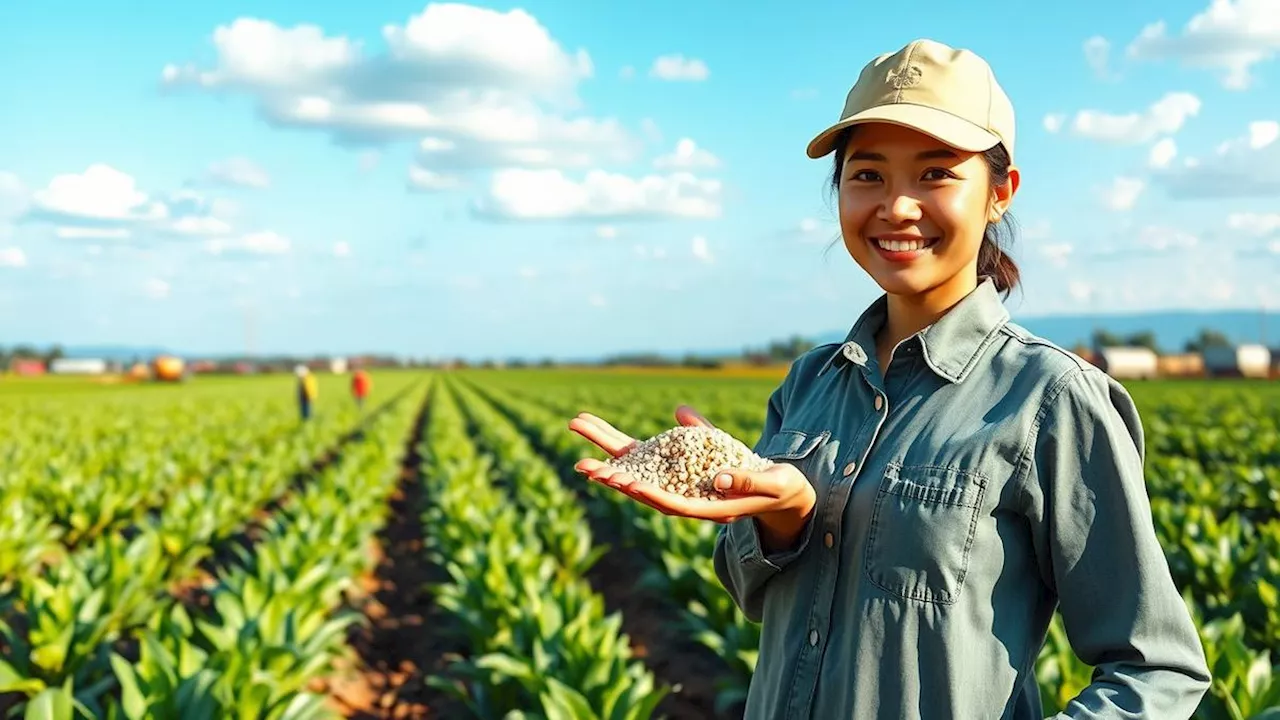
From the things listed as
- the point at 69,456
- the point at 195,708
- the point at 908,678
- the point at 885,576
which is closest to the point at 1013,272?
the point at 885,576

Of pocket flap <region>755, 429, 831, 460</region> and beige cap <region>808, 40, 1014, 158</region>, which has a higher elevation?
beige cap <region>808, 40, 1014, 158</region>

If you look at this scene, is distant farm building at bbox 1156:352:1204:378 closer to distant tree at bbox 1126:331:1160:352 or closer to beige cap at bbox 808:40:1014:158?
distant tree at bbox 1126:331:1160:352

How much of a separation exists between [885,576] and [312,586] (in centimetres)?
524

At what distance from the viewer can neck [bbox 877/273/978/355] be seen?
193 centimetres

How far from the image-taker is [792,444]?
208 cm

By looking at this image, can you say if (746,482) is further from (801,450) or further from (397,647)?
(397,647)

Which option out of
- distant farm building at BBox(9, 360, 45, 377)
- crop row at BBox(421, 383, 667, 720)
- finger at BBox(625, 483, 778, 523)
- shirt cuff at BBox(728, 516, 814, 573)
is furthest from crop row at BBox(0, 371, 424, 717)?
distant farm building at BBox(9, 360, 45, 377)

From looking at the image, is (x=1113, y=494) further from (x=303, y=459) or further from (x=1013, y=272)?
(x=303, y=459)

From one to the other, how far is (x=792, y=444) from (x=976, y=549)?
0.47m

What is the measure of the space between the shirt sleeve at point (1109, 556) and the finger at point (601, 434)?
880 mm

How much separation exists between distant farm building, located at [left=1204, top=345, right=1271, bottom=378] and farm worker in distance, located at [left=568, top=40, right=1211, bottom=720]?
89.3m

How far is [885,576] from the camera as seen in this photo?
1.78 meters

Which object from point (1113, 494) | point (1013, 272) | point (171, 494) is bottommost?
point (171, 494)

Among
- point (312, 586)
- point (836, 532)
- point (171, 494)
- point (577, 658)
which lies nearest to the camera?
point (836, 532)
